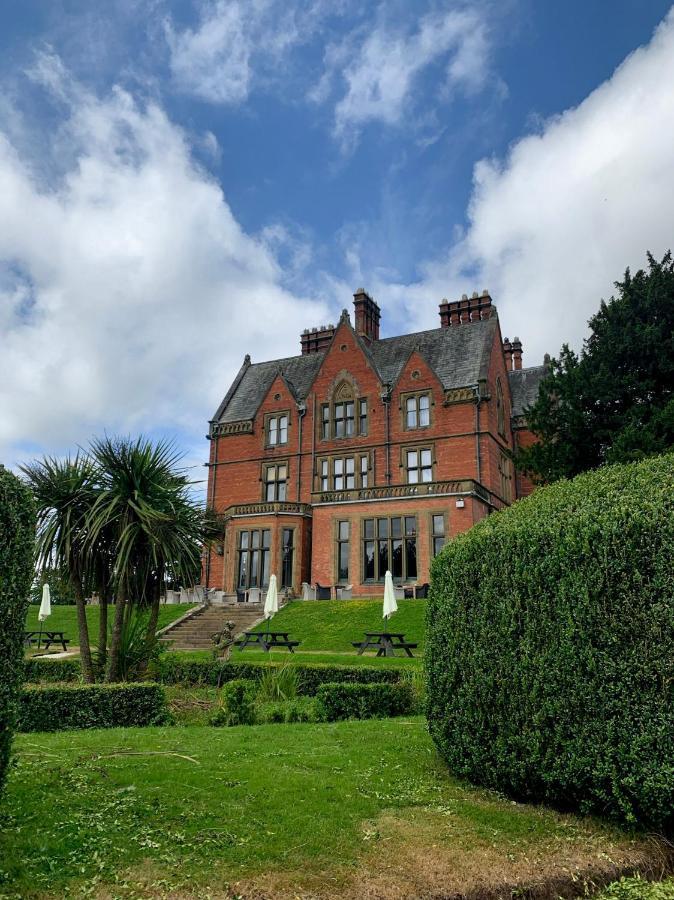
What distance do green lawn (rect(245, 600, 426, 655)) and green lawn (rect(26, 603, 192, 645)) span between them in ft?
18.3

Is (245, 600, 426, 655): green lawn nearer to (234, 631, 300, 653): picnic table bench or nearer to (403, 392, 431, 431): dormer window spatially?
(234, 631, 300, 653): picnic table bench

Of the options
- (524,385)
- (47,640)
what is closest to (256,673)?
(47,640)

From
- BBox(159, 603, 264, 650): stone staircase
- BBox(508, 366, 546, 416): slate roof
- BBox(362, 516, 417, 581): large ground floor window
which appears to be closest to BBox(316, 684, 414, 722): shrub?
BBox(159, 603, 264, 650): stone staircase

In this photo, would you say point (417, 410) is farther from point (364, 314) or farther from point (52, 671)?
point (52, 671)

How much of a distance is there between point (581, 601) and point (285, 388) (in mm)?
37239

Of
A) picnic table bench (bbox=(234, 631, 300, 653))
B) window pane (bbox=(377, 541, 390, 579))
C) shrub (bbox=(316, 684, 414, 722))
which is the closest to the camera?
shrub (bbox=(316, 684, 414, 722))

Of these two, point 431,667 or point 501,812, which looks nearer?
point 501,812

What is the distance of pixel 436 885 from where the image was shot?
491cm

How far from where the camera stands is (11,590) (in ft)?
16.5

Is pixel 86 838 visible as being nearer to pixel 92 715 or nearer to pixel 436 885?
pixel 436 885

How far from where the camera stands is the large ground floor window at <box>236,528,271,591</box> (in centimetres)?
3478

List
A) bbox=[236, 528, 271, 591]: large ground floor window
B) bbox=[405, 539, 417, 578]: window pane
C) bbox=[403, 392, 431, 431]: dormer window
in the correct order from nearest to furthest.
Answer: bbox=[405, 539, 417, 578]: window pane < bbox=[236, 528, 271, 591]: large ground floor window < bbox=[403, 392, 431, 431]: dormer window

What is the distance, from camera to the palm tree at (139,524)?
1380 cm

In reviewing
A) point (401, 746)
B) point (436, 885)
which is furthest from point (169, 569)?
point (436, 885)
